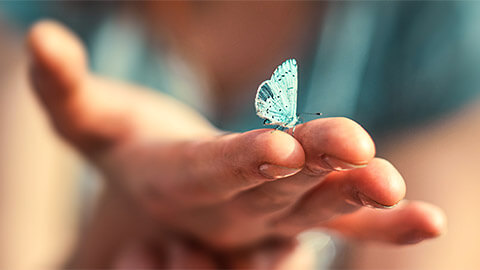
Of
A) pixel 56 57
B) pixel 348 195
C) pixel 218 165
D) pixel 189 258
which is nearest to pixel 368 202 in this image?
pixel 348 195

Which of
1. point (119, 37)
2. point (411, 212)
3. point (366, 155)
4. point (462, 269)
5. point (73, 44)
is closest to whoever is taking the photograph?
point (366, 155)

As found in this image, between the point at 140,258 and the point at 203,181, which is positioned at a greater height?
the point at 203,181

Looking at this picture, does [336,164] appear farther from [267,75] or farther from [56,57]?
[56,57]

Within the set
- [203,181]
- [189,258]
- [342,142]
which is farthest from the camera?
[189,258]

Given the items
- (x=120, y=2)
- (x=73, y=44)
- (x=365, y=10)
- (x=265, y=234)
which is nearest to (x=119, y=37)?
(x=120, y=2)

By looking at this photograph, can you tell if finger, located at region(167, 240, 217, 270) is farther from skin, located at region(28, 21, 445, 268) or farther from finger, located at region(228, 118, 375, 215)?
finger, located at region(228, 118, 375, 215)

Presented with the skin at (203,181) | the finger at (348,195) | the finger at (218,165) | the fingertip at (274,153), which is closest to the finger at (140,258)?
the skin at (203,181)

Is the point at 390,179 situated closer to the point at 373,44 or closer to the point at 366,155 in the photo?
the point at 366,155

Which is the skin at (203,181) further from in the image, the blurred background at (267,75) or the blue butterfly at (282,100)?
the blurred background at (267,75)
